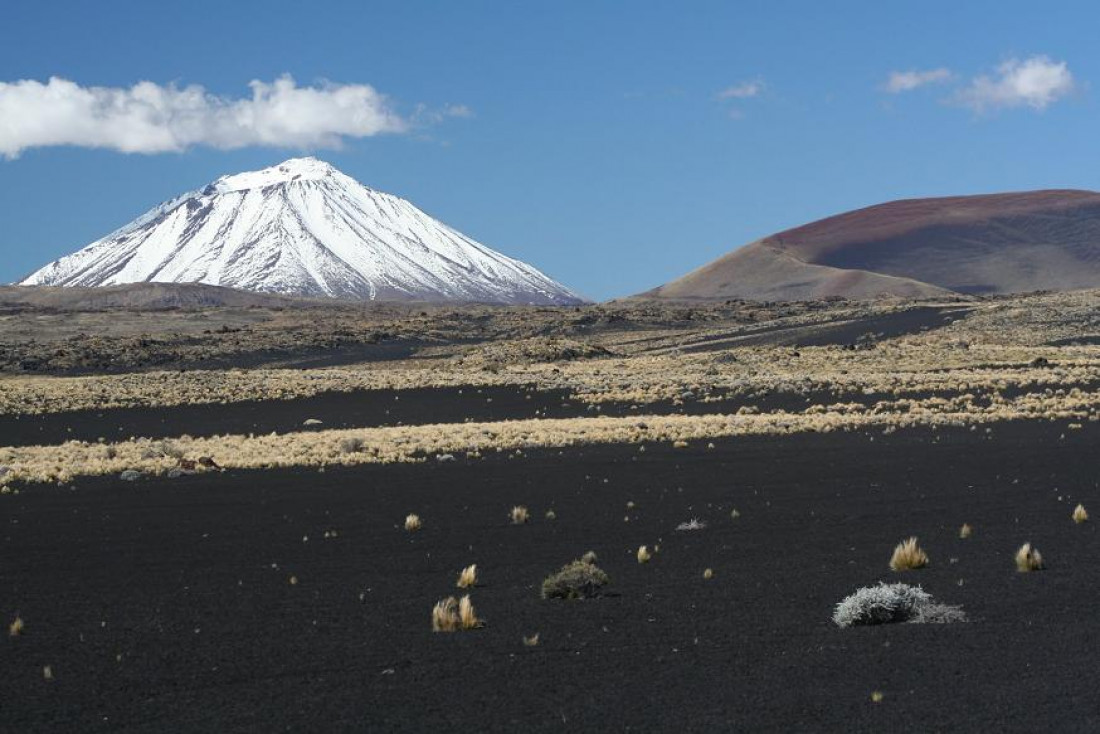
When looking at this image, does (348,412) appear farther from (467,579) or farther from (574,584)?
(574,584)

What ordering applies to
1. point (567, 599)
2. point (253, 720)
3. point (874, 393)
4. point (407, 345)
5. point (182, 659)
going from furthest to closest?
point (407, 345) < point (874, 393) < point (567, 599) < point (182, 659) < point (253, 720)

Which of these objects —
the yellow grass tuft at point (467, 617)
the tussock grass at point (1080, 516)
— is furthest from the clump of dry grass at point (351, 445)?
the yellow grass tuft at point (467, 617)

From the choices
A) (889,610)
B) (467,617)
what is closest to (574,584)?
(467,617)

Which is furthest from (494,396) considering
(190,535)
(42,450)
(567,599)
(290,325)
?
(290,325)

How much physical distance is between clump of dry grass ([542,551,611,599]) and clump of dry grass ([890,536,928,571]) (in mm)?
3301

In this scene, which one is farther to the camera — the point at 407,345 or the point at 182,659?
the point at 407,345

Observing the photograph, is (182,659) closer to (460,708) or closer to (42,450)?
(460,708)

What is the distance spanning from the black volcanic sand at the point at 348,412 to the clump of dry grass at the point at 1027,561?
1134 inches

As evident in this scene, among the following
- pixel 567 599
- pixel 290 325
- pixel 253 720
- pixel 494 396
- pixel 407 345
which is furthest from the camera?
pixel 290 325

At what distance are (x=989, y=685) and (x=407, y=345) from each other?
281 feet

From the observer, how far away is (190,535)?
63.1 ft

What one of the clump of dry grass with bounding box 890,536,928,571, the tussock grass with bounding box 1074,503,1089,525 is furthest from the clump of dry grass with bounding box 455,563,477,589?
the tussock grass with bounding box 1074,503,1089,525

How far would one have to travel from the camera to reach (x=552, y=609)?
13.2 meters

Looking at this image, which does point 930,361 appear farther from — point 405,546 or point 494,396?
point 405,546
